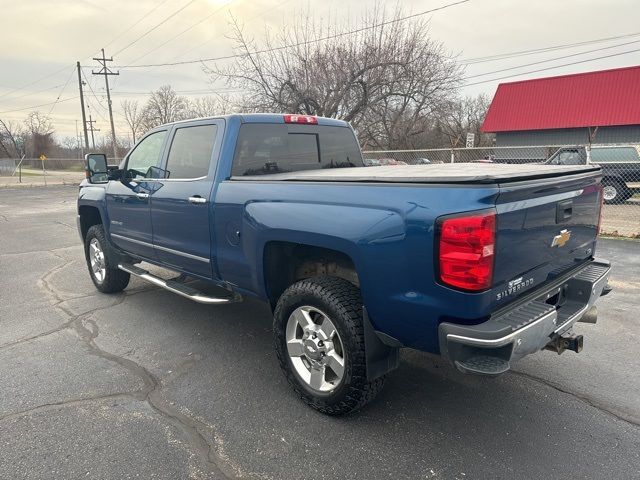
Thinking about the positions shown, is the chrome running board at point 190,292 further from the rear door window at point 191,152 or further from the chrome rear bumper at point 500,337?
the chrome rear bumper at point 500,337

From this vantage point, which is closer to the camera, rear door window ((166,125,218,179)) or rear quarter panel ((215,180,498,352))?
rear quarter panel ((215,180,498,352))

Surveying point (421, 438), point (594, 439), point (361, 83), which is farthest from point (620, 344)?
point (361, 83)

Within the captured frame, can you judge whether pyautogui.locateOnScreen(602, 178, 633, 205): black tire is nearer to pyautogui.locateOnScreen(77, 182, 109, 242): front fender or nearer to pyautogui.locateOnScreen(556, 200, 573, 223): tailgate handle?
pyautogui.locateOnScreen(556, 200, 573, 223): tailgate handle

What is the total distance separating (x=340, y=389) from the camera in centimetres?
284

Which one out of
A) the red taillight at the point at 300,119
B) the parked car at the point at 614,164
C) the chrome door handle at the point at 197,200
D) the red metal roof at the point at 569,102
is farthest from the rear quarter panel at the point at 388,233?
the red metal roof at the point at 569,102

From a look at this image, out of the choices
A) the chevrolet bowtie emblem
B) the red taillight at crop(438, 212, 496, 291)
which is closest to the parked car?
the chevrolet bowtie emblem

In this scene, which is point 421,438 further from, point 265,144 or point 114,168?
point 114,168

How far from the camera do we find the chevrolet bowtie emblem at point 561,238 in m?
2.76

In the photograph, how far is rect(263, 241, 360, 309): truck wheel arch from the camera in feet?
10.4

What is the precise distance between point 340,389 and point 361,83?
20599mm

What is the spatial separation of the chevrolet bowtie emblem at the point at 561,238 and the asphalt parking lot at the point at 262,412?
3.66ft

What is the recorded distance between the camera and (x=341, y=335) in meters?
2.76

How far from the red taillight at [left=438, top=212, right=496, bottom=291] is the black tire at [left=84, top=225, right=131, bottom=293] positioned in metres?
4.40

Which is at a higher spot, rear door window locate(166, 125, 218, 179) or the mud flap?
rear door window locate(166, 125, 218, 179)
